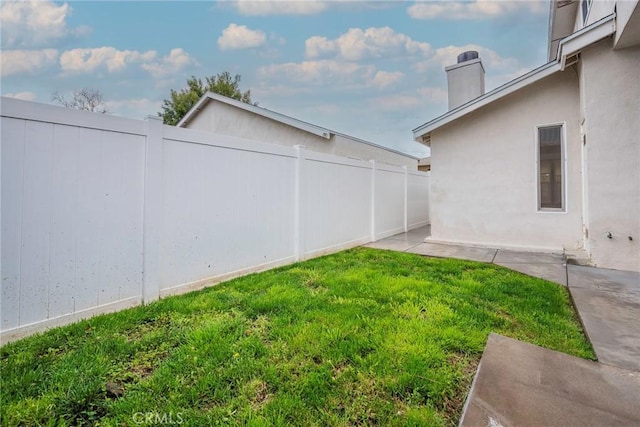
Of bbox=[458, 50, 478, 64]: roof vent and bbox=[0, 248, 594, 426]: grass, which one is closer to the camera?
bbox=[0, 248, 594, 426]: grass

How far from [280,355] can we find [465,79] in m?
9.92

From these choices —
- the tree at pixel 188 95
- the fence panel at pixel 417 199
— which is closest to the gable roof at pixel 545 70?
the fence panel at pixel 417 199

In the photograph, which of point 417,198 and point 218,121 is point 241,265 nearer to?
point 417,198

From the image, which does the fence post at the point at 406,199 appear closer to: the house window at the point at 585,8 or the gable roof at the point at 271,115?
the gable roof at the point at 271,115

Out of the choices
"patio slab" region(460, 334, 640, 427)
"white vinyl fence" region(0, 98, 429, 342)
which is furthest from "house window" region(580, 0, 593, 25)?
"patio slab" region(460, 334, 640, 427)

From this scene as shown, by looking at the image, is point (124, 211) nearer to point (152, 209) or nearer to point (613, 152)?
point (152, 209)

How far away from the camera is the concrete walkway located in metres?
1.79

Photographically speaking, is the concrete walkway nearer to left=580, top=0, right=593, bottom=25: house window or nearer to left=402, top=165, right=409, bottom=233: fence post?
left=402, top=165, right=409, bottom=233: fence post

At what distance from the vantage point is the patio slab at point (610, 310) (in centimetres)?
249

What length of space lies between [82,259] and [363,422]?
2.97m

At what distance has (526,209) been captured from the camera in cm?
680

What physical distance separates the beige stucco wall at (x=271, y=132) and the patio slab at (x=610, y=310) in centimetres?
672

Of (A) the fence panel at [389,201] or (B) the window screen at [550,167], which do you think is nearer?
(B) the window screen at [550,167]

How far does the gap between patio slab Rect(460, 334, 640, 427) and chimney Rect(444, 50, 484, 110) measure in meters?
8.79
